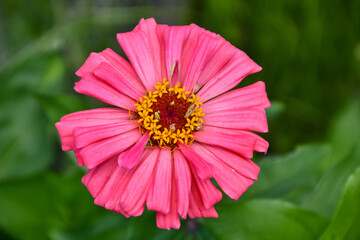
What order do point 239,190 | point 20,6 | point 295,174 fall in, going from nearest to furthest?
point 239,190 → point 295,174 → point 20,6

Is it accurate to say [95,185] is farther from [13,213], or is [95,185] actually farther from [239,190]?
[13,213]

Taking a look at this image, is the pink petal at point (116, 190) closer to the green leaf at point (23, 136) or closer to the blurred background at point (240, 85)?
the blurred background at point (240, 85)

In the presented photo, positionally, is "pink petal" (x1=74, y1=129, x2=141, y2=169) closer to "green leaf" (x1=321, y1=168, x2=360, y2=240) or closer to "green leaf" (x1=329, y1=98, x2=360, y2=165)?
"green leaf" (x1=321, y1=168, x2=360, y2=240)

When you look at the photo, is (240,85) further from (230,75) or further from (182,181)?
(182,181)

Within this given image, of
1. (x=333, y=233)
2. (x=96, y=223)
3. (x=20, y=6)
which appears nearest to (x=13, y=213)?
(x=96, y=223)

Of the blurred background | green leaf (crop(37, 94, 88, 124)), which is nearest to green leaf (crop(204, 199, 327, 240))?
the blurred background

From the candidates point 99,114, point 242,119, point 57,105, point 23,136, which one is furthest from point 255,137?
point 23,136
